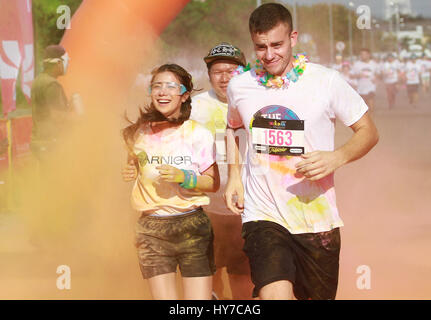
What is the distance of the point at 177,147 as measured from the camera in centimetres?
388

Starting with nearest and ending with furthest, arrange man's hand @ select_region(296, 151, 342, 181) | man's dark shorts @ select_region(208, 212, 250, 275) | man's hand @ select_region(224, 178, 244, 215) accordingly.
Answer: man's hand @ select_region(296, 151, 342, 181)
man's hand @ select_region(224, 178, 244, 215)
man's dark shorts @ select_region(208, 212, 250, 275)

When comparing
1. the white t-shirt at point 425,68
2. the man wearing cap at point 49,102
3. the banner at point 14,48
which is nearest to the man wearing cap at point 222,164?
the man wearing cap at point 49,102

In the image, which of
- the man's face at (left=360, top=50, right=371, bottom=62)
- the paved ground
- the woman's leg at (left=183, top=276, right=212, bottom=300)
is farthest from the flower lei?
the man's face at (left=360, top=50, right=371, bottom=62)

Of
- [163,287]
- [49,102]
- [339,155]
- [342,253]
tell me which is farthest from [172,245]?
[49,102]

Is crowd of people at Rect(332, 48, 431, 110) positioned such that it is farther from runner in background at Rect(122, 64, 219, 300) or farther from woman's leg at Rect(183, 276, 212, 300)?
woman's leg at Rect(183, 276, 212, 300)

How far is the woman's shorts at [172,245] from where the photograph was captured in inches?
148

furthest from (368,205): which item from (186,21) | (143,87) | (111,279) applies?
(186,21)

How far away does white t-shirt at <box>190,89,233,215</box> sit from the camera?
450cm

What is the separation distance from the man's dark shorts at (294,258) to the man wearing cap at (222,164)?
1.01m

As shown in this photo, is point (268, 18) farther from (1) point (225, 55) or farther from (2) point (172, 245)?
(2) point (172, 245)

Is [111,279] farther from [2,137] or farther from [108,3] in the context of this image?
[2,137]

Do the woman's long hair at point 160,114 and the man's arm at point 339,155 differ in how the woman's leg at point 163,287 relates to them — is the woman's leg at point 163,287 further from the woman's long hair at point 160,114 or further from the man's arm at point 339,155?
the man's arm at point 339,155

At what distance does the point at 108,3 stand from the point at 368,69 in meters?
9.75

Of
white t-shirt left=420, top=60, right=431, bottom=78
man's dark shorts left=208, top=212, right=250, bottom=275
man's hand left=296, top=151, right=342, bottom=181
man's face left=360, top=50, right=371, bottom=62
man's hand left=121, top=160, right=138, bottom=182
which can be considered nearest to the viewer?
man's hand left=296, top=151, right=342, bottom=181
